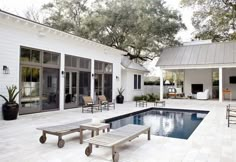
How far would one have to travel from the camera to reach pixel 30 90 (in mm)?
8742

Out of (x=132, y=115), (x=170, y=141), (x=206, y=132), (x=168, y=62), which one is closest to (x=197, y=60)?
(x=168, y=62)

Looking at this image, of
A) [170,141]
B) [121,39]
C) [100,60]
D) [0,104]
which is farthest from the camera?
[121,39]

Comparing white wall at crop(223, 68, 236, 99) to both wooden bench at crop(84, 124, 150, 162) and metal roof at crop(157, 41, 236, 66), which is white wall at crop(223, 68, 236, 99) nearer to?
metal roof at crop(157, 41, 236, 66)

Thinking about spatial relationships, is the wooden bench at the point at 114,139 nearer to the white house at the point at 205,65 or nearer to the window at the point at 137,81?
the white house at the point at 205,65

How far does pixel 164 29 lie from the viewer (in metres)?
18.2

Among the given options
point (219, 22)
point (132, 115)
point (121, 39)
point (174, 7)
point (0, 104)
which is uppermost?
point (174, 7)

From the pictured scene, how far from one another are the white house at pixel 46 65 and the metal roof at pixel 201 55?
591 centimetres

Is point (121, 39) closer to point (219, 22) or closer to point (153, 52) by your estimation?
point (153, 52)

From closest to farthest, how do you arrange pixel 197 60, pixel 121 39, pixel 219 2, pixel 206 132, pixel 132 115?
pixel 206 132
pixel 132 115
pixel 197 60
pixel 219 2
pixel 121 39

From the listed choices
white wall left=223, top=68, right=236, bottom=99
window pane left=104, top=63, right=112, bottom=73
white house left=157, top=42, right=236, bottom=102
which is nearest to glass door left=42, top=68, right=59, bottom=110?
window pane left=104, top=63, right=112, bottom=73

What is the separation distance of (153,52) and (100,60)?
851 centimetres

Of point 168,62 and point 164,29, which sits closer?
point 168,62

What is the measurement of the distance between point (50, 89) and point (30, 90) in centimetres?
110

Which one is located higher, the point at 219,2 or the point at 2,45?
the point at 219,2
